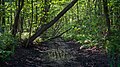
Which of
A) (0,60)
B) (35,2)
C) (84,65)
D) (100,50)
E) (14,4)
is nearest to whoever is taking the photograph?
(0,60)

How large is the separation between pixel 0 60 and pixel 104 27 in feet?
23.2

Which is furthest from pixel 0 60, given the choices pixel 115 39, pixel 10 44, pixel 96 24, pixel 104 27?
pixel 104 27

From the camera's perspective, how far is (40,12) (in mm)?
12008

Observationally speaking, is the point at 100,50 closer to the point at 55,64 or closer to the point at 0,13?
the point at 55,64

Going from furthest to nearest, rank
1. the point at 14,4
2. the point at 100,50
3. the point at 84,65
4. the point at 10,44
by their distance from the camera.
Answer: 1. the point at 14,4
2. the point at 100,50
3. the point at 10,44
4. the point at 84,65

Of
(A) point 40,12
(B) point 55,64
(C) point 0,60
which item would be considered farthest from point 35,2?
(C) point 0,60

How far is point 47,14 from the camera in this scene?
1191 cm

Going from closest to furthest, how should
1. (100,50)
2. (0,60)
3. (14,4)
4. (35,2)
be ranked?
(0,60) < (100,50) < (14,4) < (35,2)

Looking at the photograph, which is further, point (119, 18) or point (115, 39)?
point (119, 18)

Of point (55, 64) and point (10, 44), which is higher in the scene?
point (10, 44)

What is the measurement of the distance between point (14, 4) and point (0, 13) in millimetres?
2159

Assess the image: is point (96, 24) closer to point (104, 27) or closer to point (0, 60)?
point (104, 27)

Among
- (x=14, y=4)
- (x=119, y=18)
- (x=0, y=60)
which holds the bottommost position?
(x=0, y=60)

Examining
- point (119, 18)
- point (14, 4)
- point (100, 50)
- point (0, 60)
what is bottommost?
point (100, 50)
